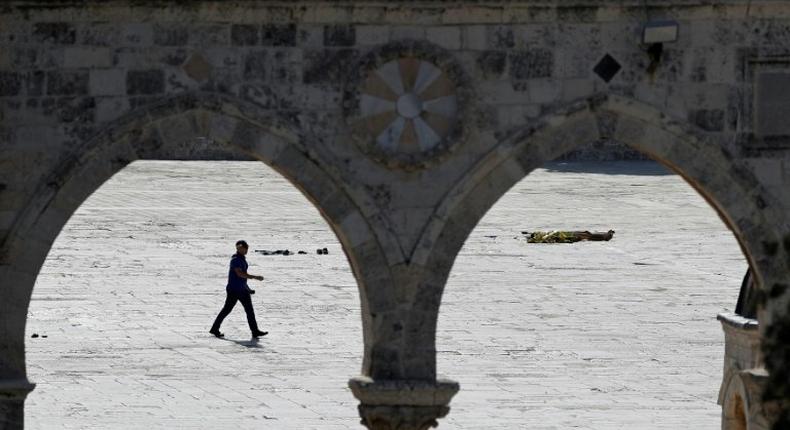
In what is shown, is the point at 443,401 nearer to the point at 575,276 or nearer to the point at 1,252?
the point at 1,252

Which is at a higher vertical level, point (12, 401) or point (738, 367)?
point (738, 367)

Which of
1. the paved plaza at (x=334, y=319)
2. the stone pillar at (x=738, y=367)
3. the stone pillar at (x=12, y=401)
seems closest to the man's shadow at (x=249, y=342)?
the paved plaza at (x=334, y=319)

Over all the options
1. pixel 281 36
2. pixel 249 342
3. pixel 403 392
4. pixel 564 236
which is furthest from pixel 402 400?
pixel 564 236

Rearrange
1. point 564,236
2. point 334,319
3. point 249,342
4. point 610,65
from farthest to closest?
point 564,236 < point 334,319 < point 249,342 < point 610,65

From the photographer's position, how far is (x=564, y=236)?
41.1 metres

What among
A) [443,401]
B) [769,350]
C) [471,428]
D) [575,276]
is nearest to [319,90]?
[443,401]

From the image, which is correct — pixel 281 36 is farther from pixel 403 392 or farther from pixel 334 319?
pixel 334 319

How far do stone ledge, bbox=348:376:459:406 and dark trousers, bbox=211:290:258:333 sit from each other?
536 inches

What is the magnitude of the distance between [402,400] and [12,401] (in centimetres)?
274

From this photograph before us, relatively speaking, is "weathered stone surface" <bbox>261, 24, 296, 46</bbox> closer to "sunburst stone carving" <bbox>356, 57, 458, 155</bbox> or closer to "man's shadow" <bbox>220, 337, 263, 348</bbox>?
"sunburst stone carving" <bbox>356, 57, 458, 155</bbox>

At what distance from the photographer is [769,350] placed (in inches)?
517

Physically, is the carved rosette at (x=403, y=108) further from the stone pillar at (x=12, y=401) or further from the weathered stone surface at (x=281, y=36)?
the stone pillar at (x=12, y=401)

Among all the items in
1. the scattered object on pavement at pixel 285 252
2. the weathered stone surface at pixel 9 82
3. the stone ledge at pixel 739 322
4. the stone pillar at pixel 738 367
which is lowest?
the stone pillar at pixel 738 367

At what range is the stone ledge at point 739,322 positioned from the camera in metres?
20.0
